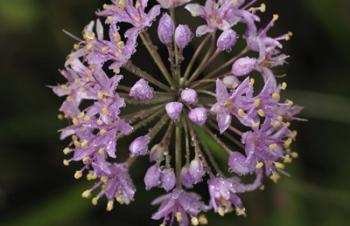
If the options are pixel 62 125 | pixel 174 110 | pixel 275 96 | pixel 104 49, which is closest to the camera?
pixel 174 110

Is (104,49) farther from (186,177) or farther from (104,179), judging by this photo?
(186,177)

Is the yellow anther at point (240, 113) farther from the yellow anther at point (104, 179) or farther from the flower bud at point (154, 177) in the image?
the yellow anther at point (104, 179)

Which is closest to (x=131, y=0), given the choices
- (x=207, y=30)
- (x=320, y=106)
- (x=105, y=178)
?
(x=207, y=30)

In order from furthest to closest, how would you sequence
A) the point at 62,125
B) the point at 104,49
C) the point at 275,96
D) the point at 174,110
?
1. the point at 62,125
2. the point at 104,49
3. the point at 275,96
4. the point at 174,110

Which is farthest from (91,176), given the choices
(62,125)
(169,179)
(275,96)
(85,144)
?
(62,125)

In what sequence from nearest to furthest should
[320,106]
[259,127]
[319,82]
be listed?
[259,127]
[320,106]
[319,82]

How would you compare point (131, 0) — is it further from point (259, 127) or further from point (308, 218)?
point (308, 218)

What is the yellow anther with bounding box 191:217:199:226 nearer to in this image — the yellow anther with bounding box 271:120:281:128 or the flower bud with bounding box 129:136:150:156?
the flower bud with bounding box 129:136:150:156
